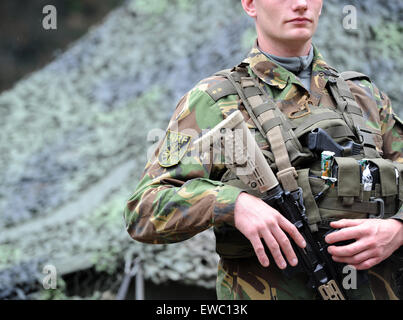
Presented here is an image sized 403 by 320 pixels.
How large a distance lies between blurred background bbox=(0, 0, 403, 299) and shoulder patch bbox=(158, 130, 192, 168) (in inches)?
101

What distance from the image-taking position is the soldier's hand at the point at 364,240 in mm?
1850

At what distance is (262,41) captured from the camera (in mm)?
2248

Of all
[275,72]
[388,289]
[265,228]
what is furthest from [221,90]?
[388,289]

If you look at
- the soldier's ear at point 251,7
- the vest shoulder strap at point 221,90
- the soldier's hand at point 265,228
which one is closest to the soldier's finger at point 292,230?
the soldier's hand at point 265,228

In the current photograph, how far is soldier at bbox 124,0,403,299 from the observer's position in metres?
1.84

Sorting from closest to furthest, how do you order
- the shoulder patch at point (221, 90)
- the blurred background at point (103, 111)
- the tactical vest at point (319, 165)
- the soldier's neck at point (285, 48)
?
1. the tactical vest at point (319, 165)
2. the shoulder patch at point (221, 90)
3. the soldier's neck at point (285, 48)
4. the blurred background at point (103, 111)

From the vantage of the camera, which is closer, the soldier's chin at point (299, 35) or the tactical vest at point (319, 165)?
the tactical vest at point (319, 165)

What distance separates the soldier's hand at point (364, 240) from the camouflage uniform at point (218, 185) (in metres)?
0.09

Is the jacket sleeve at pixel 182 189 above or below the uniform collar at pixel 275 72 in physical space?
below

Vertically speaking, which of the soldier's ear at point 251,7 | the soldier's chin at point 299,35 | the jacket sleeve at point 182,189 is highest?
the soldier's ear at point 251,7

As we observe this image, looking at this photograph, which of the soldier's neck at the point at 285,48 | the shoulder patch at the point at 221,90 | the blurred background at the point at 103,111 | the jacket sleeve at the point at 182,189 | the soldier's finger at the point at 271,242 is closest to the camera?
the soldier's finger at the point at 271,242

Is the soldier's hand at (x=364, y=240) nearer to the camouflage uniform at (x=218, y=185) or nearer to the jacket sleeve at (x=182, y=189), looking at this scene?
the camouflage uniform at (x=218, y=185)

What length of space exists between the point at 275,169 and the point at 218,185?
0.76 ft

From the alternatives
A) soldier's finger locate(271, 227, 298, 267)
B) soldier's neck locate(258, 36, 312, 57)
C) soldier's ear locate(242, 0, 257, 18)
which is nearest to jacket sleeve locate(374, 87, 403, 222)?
soldier's neck locate(258, 36, 312, 57)
